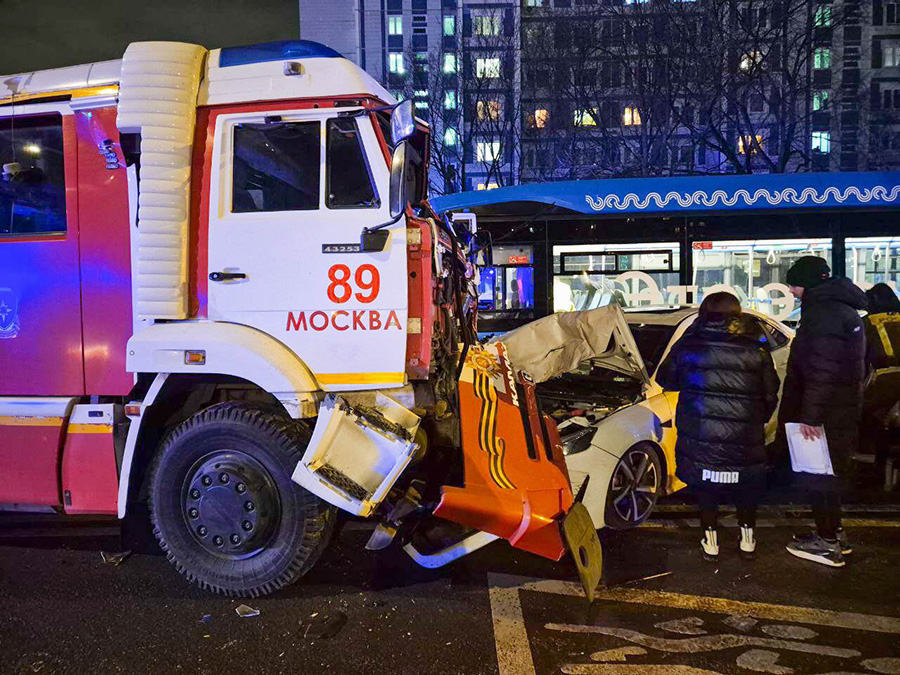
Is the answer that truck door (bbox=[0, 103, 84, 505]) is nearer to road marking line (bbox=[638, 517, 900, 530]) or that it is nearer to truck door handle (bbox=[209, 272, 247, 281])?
truck door handle (bbox=[209, 272, 247, 281])

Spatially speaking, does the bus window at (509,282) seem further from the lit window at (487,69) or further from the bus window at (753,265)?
the lit window at (487,69)

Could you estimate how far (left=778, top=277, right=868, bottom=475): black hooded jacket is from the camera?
422 centimetres

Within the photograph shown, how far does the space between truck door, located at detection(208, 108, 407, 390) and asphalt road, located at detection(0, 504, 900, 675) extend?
4.62 feet

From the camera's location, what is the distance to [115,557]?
4.49 metres

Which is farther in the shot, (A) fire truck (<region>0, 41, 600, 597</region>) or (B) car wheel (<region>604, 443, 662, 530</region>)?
(B) car wheel (<region>604, 443, 662, 530</region>)

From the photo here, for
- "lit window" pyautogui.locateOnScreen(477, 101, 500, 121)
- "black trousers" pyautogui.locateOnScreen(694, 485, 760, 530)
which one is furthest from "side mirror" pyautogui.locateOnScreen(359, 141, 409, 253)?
"lit window" pyautogui.locateOnScreen(477, 101, 500, 121)

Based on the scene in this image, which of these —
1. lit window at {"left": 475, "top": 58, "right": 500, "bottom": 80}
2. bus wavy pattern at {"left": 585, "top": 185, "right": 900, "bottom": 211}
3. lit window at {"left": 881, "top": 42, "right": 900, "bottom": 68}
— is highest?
lit window at {"left": 881, "top": 42, "right": 900, "bottom": 68}

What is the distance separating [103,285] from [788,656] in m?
4.58

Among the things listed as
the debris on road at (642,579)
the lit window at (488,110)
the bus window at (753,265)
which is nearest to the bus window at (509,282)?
the bus window at (753,265)

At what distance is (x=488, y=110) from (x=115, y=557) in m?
24.0

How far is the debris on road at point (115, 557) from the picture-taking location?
4409 millimetres

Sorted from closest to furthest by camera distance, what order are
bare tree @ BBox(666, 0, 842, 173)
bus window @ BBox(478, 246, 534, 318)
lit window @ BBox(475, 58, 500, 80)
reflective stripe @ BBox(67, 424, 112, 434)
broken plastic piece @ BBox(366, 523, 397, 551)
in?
broken plastic piece @ BBox(366, 523, 397, 551) → reflective stripe @ BBox(67, 424, 112, 434) → bus window @ BBox(478, 246, 534, 318) → bare tree @ BBox(666, 0, 842, 173) → lit window @ BBox(475, 58, 500, 80)

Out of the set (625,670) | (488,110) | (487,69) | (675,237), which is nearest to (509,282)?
(675,237)

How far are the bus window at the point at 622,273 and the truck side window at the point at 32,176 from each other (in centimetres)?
742
